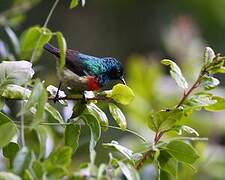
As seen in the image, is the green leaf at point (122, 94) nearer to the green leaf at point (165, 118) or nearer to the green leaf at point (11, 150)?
the green leaf at point (165, 118)

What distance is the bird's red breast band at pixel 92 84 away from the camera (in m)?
1.17

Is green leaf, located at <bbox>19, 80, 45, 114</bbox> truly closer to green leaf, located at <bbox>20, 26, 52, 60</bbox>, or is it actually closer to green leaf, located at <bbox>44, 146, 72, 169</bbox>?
green leaf, located at <bbox>44, 146, 72, 169</bbox>

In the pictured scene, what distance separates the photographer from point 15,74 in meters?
1.07

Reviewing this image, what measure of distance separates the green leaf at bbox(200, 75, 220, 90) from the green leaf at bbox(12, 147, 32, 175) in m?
0.35

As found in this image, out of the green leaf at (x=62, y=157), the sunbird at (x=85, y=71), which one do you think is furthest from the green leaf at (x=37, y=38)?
the green leaf at (x=62, y=157)

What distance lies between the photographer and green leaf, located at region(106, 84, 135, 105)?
1067mm

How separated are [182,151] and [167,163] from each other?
1.9 inches

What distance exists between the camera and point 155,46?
4516mm

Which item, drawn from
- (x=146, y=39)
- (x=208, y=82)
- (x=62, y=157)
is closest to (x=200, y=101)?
(x=208, y=82)

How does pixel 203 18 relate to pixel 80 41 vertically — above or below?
above

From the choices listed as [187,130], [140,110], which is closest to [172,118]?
[187,130]

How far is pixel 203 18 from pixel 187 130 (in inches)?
127

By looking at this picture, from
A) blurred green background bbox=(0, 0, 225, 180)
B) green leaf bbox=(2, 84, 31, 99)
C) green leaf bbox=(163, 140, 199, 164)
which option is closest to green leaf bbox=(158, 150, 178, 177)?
green leaf bbox=(163, 140, 199, 164)

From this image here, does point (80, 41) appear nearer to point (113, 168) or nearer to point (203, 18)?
point (203, 18)
